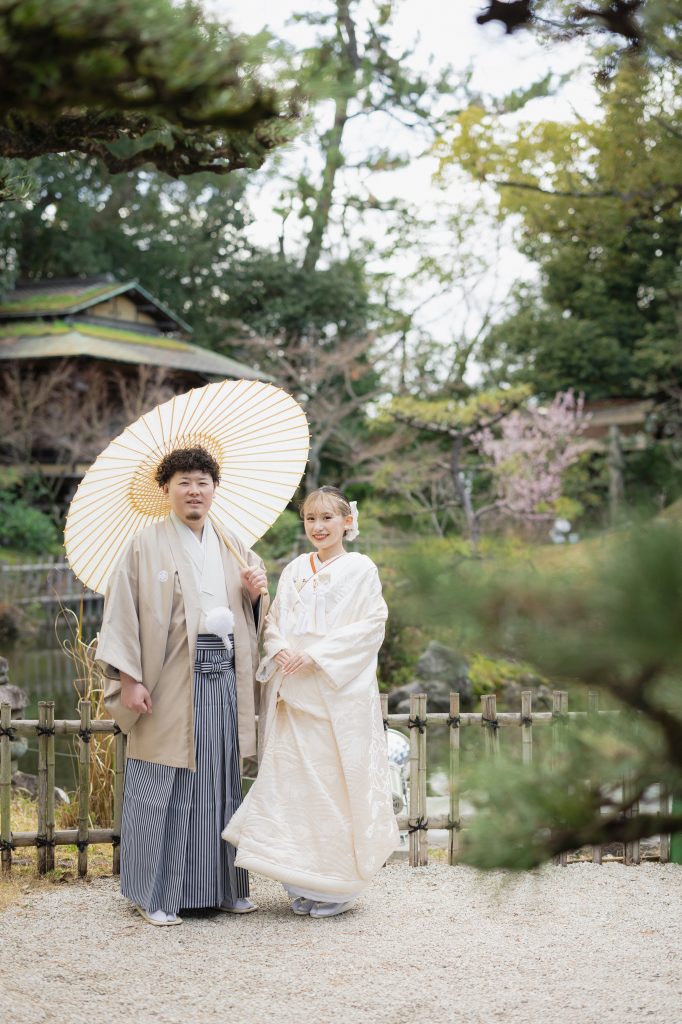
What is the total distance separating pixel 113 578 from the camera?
141 inches

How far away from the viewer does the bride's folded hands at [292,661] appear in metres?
3.51

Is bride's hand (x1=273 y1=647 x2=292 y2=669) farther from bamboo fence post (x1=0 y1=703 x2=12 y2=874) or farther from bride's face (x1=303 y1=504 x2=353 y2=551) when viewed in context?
bamboo fence post (x1=0 y1=703 x2=12 y2=874)

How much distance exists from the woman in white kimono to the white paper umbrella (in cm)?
30

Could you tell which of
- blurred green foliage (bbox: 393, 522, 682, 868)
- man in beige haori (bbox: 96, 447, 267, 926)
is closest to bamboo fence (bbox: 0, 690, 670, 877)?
man in beige haori (bbox: 96, 447, 267, 926)

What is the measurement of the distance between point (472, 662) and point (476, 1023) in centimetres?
747

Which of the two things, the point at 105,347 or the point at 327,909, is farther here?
the point at 105,347

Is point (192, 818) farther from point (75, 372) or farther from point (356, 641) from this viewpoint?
point (75, 372)

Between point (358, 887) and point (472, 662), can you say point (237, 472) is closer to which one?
point (358, 887)

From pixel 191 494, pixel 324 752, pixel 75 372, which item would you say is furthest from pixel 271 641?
pixel 75 372

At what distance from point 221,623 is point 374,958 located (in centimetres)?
118

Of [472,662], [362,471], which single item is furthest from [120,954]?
[362,471]

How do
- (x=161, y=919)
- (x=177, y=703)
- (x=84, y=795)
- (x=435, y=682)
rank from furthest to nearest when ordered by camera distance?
1. (x=435, y=682)
2. (x=84, y=795)
3. (x=177, y=703)
4. (x=161, y=919)

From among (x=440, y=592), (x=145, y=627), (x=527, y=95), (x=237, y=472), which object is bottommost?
(x=145, y=627)

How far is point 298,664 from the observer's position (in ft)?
11.5
